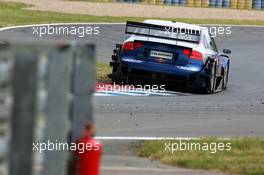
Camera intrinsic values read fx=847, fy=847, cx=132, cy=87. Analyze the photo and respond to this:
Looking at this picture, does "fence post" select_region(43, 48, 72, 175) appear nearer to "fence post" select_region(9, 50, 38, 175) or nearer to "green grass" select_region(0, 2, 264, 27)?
"fence post" select_region(9, 50, 38, 175)

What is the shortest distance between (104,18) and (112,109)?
2459 centimetres

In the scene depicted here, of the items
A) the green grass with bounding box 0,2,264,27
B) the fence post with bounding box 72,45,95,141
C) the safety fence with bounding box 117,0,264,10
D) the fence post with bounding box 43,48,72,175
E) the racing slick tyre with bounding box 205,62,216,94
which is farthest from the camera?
the safety fence with bounding box 117,0,264,10

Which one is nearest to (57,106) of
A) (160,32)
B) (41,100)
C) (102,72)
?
(41,100)

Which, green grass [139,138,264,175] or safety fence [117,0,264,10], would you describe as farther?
safety fence [117,0,264,10]

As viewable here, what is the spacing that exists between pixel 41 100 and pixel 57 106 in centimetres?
19

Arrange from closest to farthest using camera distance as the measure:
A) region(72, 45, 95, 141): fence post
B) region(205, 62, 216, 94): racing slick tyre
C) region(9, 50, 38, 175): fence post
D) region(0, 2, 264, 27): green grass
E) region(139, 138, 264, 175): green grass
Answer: region(9, 50, 38, 175): fence post → region(72, 45, 95, 141): fence post → region(139, 138, 264, 175): green grass → region(205, 62, 216, 94): racing slick tyre → region(0, 2, 264, 27): green grass

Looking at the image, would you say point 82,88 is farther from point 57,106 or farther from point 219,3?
point 219,3

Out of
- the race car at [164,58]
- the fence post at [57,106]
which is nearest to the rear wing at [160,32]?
the race car at [164,58]

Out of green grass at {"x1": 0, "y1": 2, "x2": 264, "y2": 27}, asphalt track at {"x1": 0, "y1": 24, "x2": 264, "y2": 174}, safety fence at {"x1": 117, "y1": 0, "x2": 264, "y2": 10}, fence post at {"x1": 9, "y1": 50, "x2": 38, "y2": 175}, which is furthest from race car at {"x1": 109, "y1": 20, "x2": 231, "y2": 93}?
safety fence at {"x1": 117, "y1": 0, "x2": 264, "y2": 10}

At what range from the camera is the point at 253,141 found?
388 inches

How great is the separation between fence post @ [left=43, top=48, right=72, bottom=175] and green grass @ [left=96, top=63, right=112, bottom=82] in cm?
1341

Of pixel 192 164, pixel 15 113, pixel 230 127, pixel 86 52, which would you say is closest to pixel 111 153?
pixel 192 164

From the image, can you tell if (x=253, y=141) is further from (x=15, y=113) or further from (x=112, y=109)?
(x=15, y=113)

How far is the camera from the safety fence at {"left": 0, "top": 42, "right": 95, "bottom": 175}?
3.87 metres
